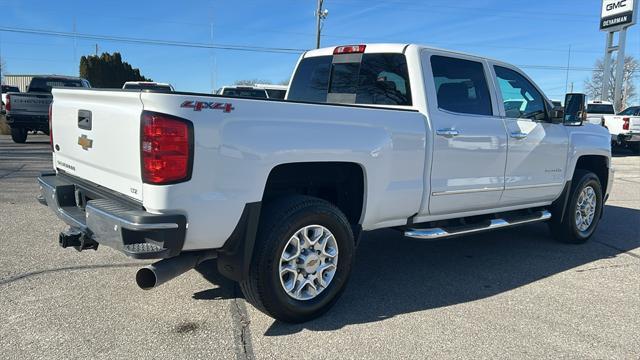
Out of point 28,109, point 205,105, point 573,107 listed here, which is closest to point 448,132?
point 573,107

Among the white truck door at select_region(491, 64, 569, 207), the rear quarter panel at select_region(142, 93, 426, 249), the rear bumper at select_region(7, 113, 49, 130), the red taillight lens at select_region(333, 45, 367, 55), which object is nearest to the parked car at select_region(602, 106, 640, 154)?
the white truck door at select_region(491, 64, 569, 207)

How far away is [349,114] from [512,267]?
2606 millimetres

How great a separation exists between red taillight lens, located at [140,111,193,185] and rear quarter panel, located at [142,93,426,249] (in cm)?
4

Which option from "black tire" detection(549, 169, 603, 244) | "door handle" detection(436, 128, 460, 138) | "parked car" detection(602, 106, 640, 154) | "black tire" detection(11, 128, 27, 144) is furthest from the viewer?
"parked car" detection(602, 106, 640, 154)

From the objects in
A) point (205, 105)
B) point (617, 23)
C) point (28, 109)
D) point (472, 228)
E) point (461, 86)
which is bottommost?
point (472, 228)

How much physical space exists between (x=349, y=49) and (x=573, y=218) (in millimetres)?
3328

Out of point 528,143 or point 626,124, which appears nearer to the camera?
Result: point 528,143

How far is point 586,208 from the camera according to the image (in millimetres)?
6145

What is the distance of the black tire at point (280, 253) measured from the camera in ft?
10.8

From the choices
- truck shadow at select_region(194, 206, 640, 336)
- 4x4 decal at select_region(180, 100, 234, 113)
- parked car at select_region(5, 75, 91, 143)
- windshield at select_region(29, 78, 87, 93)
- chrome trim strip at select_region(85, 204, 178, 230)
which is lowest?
truck shadow at select_region(194, 206, 640, 336)

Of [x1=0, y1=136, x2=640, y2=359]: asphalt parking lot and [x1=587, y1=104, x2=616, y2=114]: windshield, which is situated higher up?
[x1=587, y1=104, x2=616, y2=114]: windshield

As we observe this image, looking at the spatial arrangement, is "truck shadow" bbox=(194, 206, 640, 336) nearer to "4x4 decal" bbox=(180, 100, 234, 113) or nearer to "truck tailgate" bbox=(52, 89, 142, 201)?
"truck tailgate" bbox=(52, 89, 142, 201)

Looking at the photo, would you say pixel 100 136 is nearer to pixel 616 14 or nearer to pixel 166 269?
pixel 166 269

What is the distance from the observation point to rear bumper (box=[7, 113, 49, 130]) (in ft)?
46.2
